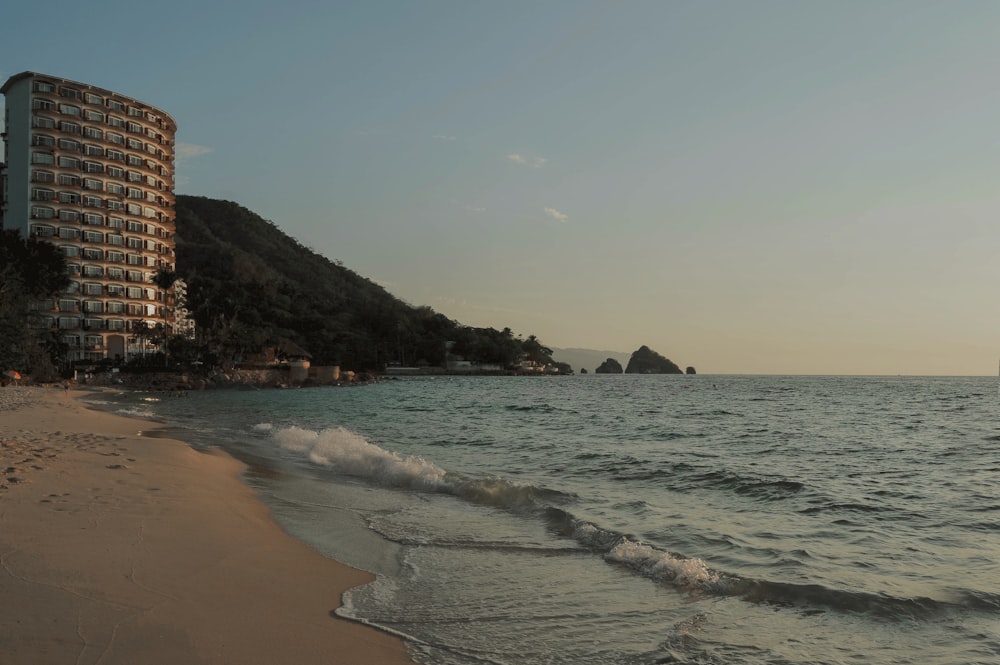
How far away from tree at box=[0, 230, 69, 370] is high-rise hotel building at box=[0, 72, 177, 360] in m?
22.4

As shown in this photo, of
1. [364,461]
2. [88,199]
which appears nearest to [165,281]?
[88,199]

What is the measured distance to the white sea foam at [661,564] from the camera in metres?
7.29

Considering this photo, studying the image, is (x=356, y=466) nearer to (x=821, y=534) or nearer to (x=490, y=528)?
(x=490, y=528)

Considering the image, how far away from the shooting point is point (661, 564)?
25.0 feet

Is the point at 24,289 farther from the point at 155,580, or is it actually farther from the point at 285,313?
the point at 155,580

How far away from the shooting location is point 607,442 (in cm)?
2220

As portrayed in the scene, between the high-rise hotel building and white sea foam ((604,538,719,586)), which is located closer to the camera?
white sea foam ((604,538,719,586))

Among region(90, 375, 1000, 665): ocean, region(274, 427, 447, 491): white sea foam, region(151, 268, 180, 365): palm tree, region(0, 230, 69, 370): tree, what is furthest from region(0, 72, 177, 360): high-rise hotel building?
region(90, 375, 1000, 665): ocean

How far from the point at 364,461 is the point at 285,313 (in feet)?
364

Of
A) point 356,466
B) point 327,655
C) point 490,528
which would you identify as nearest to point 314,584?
point 327,655

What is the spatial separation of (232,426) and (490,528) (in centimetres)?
2123

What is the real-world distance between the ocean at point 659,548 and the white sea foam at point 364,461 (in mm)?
72

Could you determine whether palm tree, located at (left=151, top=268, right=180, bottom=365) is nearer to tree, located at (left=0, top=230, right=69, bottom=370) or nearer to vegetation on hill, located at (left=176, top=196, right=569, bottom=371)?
vegetation on hill, located at (left=176, top=196, right=569, bottom=371)

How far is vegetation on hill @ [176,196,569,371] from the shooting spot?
104 metres
